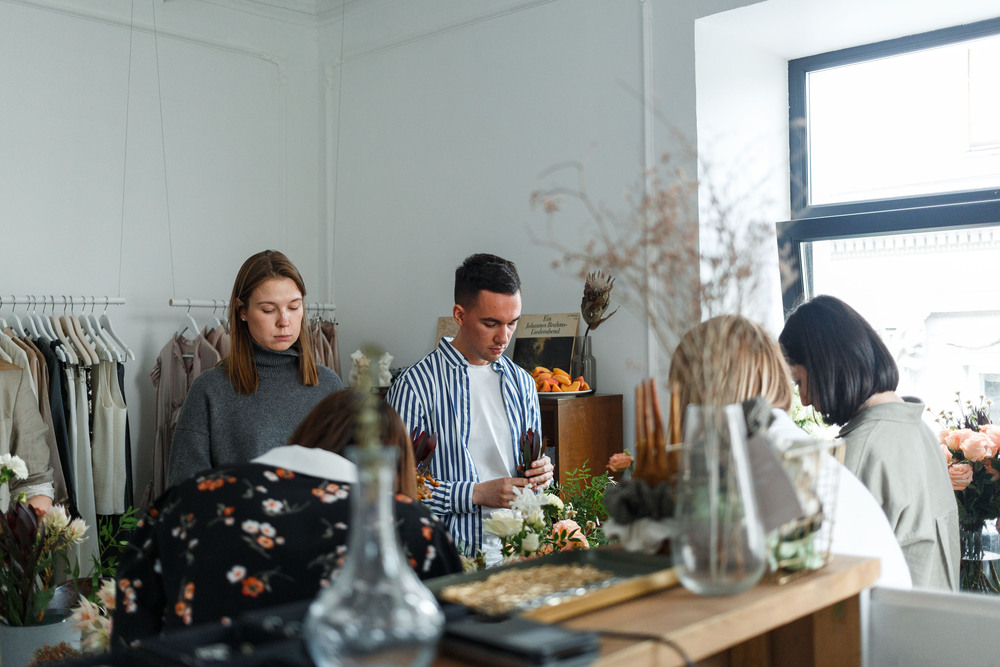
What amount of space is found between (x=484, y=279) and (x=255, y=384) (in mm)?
748

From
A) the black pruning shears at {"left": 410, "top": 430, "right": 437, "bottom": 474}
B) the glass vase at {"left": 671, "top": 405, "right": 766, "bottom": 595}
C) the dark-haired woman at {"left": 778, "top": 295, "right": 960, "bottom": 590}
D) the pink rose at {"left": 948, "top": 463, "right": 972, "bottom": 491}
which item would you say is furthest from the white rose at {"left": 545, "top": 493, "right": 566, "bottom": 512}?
the pink rose at {"left": 948, "top": 463, "right": 972, "bottom": 491}

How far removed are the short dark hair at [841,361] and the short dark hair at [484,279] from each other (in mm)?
955

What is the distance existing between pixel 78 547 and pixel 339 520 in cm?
335

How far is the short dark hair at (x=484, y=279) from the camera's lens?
2.92 meters

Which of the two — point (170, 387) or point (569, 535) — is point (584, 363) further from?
point (569, 535)

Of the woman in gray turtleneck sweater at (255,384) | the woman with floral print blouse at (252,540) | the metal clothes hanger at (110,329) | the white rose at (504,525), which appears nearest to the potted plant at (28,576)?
the woman in gray turtleneck sweater at (255,384)

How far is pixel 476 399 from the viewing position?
297 centimetres

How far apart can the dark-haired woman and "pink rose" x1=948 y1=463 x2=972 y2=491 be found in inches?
15.0

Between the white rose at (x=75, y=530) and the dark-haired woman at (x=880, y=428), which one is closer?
the dark-haired woman at (x=880, y=428)

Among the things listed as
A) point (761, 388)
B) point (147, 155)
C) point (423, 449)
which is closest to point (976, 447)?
point (761, 388)

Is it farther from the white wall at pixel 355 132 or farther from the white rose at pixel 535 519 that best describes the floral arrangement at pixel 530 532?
the white wall at pixel 355 132

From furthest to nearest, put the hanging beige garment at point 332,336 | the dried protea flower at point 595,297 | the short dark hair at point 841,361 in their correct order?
the hanging beige garment at point 332,336, the dried protea flower at point 595,297, the short dark hair at point 841,361

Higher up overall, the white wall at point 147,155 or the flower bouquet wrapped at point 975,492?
the white wall at point 147,155

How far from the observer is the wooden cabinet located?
3906 mm
